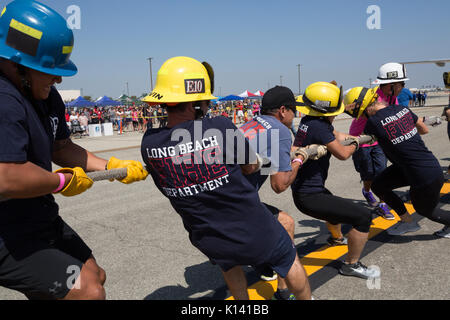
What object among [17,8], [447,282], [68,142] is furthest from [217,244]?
[447,282]

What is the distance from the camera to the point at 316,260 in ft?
12.6

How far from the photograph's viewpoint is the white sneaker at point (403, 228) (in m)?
4.48

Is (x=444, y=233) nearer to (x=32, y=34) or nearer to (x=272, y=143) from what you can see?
(x=272, y=143)

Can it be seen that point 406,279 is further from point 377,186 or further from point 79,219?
point 79,219

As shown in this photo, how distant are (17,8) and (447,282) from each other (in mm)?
3773

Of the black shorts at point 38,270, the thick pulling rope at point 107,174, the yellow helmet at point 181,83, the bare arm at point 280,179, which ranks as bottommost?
the black shorts at point 38,270

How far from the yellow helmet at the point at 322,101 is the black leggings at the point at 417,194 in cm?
137

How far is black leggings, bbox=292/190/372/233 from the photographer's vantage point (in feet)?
10.9

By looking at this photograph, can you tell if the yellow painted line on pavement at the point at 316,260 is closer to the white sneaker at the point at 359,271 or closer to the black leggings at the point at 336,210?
the white sneaker at the point at 359,271

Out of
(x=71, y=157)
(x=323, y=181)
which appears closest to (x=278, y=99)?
(x=323, y=181)

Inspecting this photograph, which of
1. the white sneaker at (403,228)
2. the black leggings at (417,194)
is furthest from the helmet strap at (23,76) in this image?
the white sneaker at (403,228)

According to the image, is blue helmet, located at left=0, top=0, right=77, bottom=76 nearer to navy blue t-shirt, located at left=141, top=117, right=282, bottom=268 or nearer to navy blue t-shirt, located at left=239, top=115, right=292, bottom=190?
navy blue t-shirt, located at left=141, top=117, right=282, bottom=268

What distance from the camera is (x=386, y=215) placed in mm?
5098

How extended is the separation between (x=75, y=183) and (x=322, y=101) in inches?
93.1
